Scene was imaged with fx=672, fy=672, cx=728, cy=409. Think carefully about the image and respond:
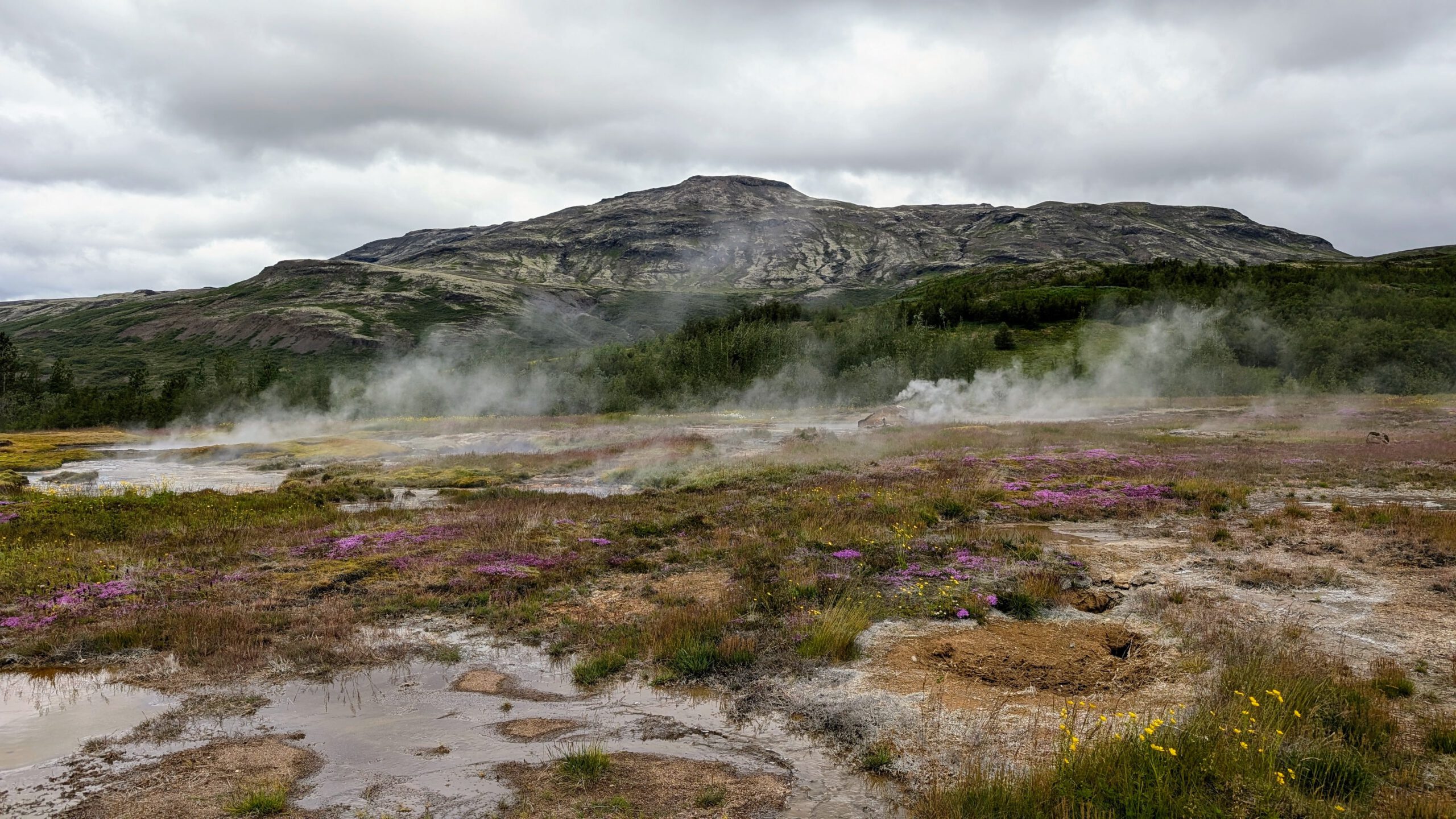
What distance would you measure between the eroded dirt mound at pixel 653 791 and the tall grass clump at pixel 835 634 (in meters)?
3.30

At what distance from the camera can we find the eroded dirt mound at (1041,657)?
30.4 ft

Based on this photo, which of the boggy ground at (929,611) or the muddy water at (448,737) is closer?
the boggy ground at (929,611)

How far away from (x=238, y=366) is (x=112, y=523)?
169 m

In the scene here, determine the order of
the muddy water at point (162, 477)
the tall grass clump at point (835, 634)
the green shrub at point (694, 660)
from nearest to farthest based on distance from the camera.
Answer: the green shrub at point (694, 660) → the tall grass clump at point (835, 634) → the muddy water at point (162, 477)

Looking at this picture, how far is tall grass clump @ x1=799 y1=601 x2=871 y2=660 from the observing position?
10547 mm

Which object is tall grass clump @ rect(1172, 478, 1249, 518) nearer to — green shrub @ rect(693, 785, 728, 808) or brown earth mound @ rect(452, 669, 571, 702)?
green shrub @ rect(693, 785, 728, 808)

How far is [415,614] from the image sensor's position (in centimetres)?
1334

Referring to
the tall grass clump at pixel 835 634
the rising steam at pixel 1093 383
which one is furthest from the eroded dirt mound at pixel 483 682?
the rising steam at pixel 1093 383

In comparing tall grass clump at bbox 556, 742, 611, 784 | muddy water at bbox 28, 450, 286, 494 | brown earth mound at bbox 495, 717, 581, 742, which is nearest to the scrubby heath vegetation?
muddy water at bbox 28, 450, 286, 494

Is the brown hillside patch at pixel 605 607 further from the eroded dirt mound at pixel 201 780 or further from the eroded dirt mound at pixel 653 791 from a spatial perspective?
the eroded dirt mound at pixel 201 780

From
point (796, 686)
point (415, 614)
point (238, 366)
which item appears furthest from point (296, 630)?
point (238, 366)

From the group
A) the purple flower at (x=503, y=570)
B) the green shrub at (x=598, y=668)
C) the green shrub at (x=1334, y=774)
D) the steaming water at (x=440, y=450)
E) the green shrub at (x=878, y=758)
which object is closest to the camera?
the green shrub at (x=1334, y=774)

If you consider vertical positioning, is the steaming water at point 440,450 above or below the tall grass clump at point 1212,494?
below

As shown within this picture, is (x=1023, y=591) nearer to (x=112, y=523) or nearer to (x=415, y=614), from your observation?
(x=415, y=614)
